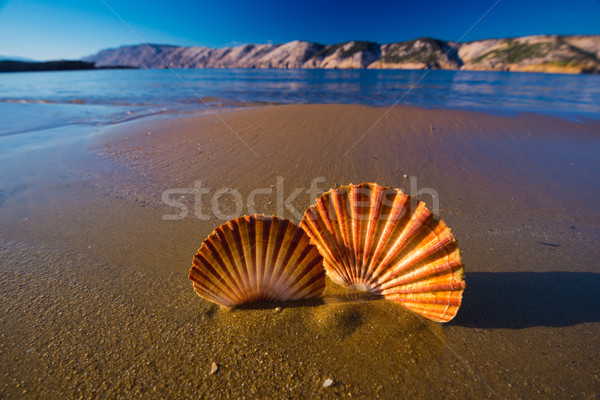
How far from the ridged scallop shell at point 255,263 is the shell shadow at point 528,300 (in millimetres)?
1288

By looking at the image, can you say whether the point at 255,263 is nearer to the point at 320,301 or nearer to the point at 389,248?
the point at 320,301

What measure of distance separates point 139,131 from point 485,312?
879 centimetres

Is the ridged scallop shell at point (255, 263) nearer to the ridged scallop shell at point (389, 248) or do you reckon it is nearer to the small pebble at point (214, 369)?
the ridged scallop shell at point (389, 248)

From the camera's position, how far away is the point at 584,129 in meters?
7.22

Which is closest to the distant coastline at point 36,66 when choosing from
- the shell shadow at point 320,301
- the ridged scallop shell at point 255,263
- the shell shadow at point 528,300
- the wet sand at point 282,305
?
the wet sand at point 282,305

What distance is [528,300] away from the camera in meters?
2.27

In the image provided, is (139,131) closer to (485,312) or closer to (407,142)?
(407,142)

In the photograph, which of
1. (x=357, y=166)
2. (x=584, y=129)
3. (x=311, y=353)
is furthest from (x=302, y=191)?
(x=584, y=129)

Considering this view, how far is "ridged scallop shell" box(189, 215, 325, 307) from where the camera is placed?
1.95 metres

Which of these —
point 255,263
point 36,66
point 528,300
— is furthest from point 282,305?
point 36,66

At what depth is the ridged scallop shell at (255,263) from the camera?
1.95 metres

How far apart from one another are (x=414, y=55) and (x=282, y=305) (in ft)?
411

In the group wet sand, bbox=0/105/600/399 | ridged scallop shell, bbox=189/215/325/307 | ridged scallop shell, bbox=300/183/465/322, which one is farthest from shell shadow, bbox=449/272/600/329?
ridged scallop shell, bbox=189/215/325/307

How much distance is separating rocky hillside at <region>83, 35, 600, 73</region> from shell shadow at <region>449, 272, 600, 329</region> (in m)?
37.5
